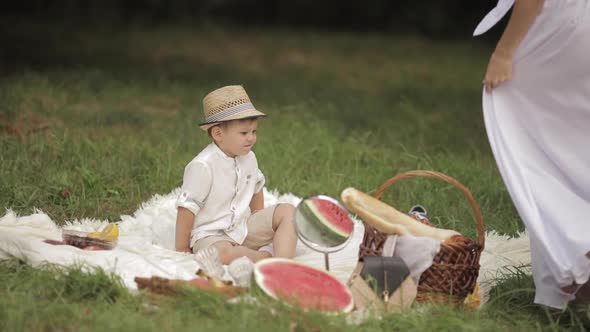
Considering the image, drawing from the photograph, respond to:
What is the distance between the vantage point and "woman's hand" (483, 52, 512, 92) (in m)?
3.82

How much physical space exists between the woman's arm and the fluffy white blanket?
1.01 metres

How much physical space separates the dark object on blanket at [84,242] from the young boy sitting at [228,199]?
37 cm

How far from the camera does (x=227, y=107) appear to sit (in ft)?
13.8

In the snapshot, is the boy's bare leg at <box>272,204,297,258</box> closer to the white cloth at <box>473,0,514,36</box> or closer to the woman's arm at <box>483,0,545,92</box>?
the woman's arm at <box>483,0,545,92</box>

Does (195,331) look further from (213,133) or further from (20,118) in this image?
(20,118)

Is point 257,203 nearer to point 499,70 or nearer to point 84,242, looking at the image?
point 84,242

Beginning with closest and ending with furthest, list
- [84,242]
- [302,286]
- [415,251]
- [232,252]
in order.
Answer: [302,286], [415,251], [84,242], [232,252]

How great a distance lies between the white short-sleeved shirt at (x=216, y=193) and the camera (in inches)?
166

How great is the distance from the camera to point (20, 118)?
646cm

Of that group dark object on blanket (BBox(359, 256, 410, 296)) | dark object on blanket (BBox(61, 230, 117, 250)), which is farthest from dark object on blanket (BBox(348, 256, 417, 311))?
dark object on blanket (BBox(61, 230, 117, 250))

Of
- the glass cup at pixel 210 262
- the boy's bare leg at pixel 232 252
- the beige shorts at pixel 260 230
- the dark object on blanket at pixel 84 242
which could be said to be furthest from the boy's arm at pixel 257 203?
the dark object on blanket at pixel 84 242

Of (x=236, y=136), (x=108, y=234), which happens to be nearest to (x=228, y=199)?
(x=236, y=136)

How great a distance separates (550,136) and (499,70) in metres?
0.37

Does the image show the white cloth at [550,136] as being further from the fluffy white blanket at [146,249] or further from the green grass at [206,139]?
the fluffy white blanket at [146,249]
